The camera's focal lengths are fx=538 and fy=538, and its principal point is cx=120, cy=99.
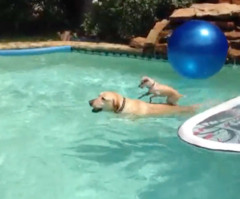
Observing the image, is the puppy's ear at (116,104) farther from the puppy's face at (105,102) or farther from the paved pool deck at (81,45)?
the paved pool deck at (81,45)

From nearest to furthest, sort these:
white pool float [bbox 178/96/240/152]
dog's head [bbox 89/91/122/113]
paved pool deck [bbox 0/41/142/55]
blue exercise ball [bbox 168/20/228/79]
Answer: white pool float [bbox 178/96/240/152] → dog's head [bbox 89/91/122/113] → blue exercise ball [bbox 168/20/228/79] → paved pool deck [bbox 0/41/142/55]

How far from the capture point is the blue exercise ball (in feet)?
19.7

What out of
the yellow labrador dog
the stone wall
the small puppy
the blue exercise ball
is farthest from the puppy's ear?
the stone wall

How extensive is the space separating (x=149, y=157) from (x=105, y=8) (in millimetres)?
7123

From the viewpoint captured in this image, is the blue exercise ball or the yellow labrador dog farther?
the blue exercise ball

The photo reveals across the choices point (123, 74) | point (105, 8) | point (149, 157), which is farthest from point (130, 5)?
point (149, 157)

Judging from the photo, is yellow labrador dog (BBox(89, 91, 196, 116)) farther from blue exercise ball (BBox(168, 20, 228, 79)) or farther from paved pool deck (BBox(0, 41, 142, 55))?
paved pool deck (BBox(0, 41, 142, 55))

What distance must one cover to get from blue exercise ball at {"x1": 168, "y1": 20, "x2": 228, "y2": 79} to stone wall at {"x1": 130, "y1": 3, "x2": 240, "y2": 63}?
378 cm

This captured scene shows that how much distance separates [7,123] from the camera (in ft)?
22.3

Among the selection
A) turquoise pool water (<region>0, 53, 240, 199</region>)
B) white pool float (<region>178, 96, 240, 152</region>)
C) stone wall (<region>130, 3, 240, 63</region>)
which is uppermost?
stone wall (<region>130, 3, 240, 63</region>)

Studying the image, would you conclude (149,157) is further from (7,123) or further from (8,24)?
(8,24)

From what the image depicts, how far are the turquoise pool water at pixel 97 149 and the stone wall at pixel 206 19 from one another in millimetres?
983

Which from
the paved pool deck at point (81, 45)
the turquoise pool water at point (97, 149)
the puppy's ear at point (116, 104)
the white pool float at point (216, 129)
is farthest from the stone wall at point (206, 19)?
the white pool float at point (216, 129)

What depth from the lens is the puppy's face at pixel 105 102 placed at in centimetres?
577
